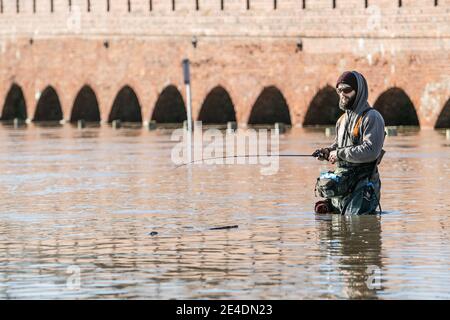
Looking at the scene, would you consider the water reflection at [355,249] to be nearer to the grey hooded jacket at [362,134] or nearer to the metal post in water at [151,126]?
the grey hooded jacket at [362,134]

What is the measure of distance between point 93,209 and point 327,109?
20.2m

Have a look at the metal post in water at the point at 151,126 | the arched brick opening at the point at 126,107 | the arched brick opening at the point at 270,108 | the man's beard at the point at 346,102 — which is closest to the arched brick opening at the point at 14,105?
the arched brick opening at the point at 126,107

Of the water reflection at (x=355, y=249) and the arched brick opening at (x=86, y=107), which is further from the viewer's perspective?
the arched brick opening at (x=86, y=107)

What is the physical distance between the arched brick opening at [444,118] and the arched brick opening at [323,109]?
12.0ft

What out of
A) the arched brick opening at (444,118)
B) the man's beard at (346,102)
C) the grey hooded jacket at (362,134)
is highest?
the man's beard at (346,102)

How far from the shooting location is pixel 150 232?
13.2 m

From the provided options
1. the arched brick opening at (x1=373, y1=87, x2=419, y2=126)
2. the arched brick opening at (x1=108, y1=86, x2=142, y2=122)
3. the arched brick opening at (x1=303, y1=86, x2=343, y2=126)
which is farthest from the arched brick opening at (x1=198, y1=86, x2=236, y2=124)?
the arched brick opening at (x1=373, y1=87, x2=419, y2=126)

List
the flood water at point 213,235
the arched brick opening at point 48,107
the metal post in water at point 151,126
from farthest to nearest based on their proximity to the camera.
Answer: the arched brick opening at point 48,107 < the metal post in water at point 151,126 < the flood water at point 213,235

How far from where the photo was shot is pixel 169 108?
132 ft

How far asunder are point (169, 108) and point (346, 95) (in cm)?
2650

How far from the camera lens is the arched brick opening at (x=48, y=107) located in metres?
44.6

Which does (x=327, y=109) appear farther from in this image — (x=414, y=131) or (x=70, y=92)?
(x=70, y=92)

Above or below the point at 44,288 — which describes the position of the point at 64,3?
above

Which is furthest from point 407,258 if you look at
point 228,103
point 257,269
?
point 228,103
